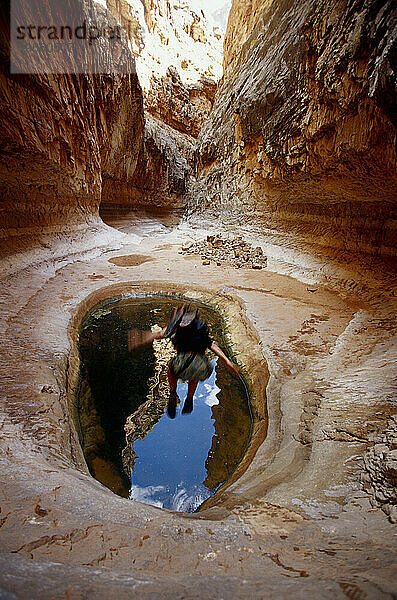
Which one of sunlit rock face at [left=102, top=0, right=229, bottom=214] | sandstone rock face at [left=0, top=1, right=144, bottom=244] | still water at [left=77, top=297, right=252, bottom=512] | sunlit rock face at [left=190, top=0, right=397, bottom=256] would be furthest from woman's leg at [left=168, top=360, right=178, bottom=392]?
sunlit rock face at [left=102, top=0, right=229, bottom=214]

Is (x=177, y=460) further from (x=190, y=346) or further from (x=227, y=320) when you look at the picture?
(x=227, y=320)

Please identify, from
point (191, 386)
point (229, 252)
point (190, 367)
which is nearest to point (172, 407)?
point (191, 386)

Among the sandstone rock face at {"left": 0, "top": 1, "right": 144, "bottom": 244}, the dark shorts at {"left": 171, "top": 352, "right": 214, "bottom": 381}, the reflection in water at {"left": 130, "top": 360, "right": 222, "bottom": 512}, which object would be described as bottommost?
the reflection in water at {"left": 130, "top": 360, "right": 222, "bottom": 512}

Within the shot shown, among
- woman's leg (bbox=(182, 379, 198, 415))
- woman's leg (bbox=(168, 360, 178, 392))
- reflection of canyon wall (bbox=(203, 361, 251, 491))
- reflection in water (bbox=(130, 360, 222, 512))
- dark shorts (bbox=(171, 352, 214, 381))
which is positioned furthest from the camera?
woman's leg (bbox=(182, 379, 198, 415))

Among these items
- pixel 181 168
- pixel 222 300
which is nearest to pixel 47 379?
pixel 222 300

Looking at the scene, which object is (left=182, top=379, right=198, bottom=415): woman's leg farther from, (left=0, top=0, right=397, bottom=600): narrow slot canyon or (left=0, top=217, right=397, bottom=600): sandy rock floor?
(left=0, top=217, right=397, bottom=600): sandy rock floor

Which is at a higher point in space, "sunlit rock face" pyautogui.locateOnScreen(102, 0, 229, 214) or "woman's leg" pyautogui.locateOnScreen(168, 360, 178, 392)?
"sunlit rock face" pyautogui.locateOnScreen(102, 0, 229, 214)
